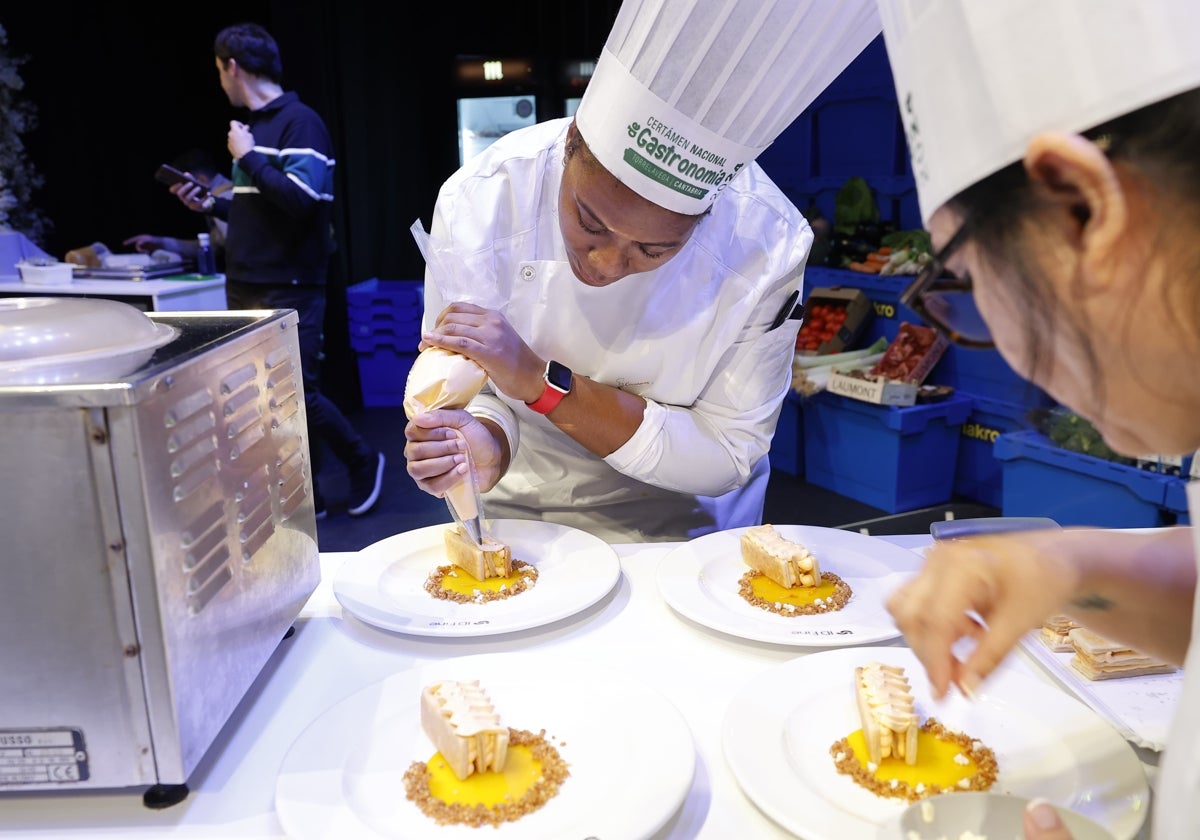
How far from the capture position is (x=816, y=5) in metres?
1.15

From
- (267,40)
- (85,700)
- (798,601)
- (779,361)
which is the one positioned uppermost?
(267,40)

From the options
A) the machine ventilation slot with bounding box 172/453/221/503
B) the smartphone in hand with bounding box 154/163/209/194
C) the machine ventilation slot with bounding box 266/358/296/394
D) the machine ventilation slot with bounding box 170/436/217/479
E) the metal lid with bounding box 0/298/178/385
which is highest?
the smartphone in hand with bounding box 154/163/209/194

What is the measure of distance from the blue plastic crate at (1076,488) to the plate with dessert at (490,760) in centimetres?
230

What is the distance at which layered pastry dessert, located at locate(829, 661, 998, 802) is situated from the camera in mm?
882

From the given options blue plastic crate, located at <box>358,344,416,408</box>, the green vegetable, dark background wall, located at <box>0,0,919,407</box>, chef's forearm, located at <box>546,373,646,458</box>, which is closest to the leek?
the green vegetable

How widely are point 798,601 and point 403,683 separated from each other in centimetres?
58

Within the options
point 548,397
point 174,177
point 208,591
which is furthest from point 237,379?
point 174,177

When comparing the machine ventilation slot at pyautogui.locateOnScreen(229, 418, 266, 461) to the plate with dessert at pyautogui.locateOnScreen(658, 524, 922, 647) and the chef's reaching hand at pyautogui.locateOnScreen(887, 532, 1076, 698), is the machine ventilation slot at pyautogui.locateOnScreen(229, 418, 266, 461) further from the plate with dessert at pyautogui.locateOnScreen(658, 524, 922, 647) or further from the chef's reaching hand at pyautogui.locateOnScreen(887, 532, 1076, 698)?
the chef's reaching hand at pyautogui.locateOnScreen(887, 532, 1076, 698)

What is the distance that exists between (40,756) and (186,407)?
1.16 feet

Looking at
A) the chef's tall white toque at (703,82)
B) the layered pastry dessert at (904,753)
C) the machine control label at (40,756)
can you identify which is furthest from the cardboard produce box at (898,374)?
the machine control label at (40,756)

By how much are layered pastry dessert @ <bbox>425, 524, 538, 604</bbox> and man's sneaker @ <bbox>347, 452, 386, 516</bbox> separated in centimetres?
303

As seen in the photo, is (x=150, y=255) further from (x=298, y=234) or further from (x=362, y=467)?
(x=362, y=467)

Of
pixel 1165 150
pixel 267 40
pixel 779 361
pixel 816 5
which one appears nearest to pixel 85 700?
pixel 1165 150

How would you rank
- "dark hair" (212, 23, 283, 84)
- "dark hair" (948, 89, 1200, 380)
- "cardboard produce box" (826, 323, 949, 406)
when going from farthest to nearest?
"cardboard produce box" (826, 323, 949, 406), "dark hair" (212, 23, 283, 84), "dark hair" (948, 89, 1200, 380)
